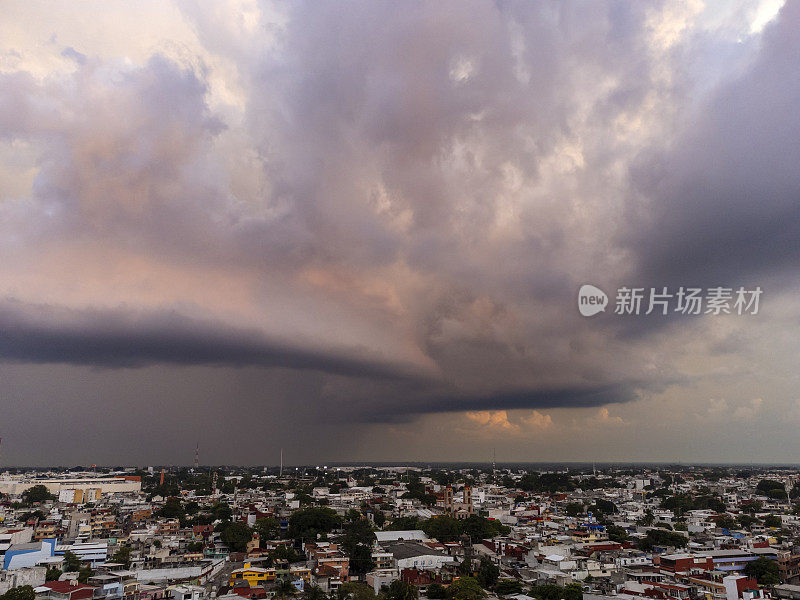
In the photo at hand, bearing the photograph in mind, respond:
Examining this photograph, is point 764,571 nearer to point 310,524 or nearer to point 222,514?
point 310,524

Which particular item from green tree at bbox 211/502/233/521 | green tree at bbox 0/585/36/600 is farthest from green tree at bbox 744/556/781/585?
green tree at bbox 211/502/233/521

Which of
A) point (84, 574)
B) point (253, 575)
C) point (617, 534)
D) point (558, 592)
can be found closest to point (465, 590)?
point (558, 592)

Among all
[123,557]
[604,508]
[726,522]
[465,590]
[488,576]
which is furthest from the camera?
[604,508]

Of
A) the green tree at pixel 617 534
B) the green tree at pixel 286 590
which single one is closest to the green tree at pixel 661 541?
the green tree at pixel 617 534

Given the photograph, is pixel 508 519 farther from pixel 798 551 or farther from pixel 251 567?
pixel 251 567

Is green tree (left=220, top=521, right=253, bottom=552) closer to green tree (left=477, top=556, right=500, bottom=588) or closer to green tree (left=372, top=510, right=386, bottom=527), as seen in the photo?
green tree (left=372, top=510, right=386, bottom=527)

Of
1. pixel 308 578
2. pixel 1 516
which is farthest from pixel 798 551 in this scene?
pixel 1 516
